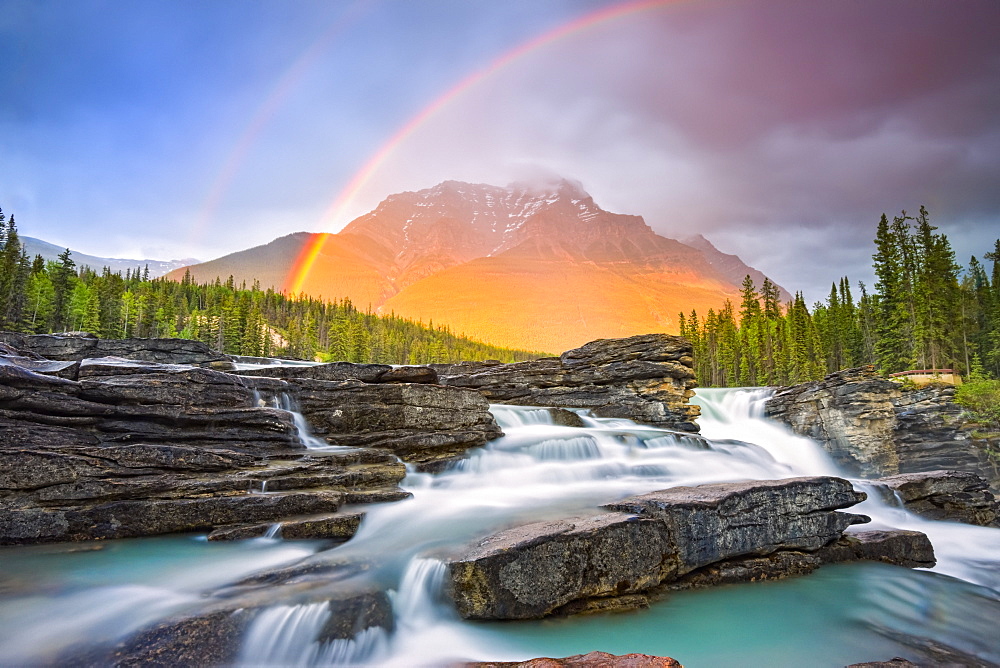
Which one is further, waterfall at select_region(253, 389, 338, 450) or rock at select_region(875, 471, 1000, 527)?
rock at select_region(875, 471, 1000, 527)

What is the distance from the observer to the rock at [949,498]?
1435cm

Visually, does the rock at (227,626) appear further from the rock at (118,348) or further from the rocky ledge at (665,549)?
the rock at (118,348)

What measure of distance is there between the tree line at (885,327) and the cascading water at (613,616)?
46.6 m

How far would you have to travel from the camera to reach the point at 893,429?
31.5 m

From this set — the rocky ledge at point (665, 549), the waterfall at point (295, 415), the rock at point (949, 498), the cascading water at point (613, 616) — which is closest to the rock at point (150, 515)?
the cascading water at point (613, 616)

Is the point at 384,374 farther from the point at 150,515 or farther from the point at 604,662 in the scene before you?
the point at 604,662

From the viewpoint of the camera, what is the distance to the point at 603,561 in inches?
290

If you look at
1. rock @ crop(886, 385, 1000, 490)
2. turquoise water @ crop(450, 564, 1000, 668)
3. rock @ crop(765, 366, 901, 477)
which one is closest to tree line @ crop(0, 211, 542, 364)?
rock @ crop(765, 366, 901, 477)

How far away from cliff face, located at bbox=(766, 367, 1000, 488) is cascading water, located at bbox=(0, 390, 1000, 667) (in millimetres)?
20217

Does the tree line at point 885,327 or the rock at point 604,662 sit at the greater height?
the tree line at point 885,327

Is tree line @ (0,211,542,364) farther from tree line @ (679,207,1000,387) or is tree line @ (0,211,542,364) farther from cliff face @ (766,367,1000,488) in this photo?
cliff face @ (766,367,1000,488)

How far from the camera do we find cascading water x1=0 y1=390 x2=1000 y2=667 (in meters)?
6.26

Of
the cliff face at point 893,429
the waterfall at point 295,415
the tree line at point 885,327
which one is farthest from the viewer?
the tree line at point 885,327

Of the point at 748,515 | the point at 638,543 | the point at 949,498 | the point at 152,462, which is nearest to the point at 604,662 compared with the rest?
the point at 638,543
